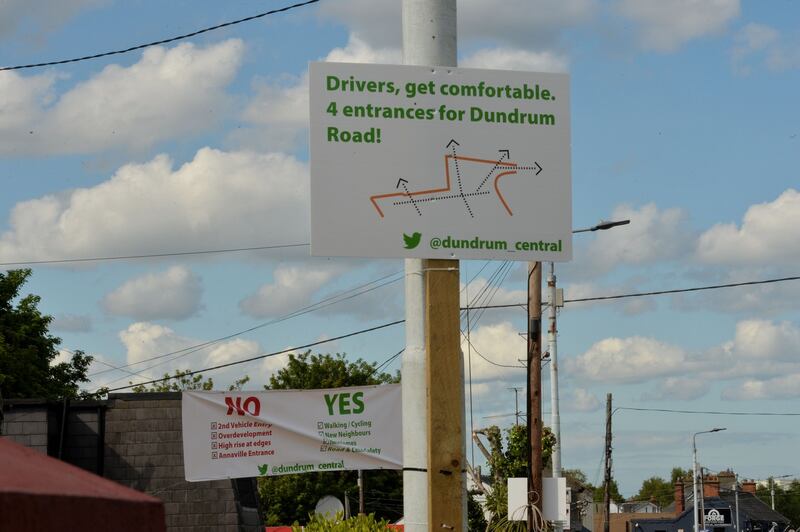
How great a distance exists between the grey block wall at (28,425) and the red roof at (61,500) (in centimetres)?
1594

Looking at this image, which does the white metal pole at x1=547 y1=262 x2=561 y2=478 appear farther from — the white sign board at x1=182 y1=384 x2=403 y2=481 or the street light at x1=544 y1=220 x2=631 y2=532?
the white sign board at x1=182 y1=384 x2=403 y2=481

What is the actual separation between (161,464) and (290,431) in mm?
5613

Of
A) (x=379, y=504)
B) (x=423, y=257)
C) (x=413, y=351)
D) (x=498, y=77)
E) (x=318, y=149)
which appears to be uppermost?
(x=498, y=77)

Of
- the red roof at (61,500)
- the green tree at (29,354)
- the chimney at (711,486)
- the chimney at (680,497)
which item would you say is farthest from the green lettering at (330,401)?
the chimney at (711,486)

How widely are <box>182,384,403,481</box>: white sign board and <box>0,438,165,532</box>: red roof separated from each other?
10.5 m

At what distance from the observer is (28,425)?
1933 centimetres

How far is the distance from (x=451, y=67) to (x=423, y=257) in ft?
3.75

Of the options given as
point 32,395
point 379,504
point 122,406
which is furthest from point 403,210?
point 379,504

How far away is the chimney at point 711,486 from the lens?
275 feet

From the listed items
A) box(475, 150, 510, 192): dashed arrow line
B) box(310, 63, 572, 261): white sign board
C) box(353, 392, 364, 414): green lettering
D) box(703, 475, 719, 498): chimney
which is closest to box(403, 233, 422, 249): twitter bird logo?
box(310, 63, 572, 261): white sign board

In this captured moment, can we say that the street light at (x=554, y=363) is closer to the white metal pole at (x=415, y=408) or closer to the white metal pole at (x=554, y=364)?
the white metal pole at (x=554, y=364)

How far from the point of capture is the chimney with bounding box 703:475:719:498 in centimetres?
8375

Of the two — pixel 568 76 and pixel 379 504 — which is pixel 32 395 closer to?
pixel 379 504

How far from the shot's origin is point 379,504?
185ft
